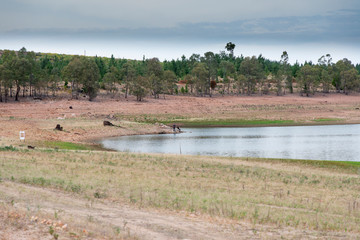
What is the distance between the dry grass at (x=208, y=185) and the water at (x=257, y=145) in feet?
33.8

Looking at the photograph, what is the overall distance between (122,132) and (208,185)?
46.3 metres

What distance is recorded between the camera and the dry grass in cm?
1762

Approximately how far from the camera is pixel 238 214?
1678 centimetres

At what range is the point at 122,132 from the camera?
6981 cm

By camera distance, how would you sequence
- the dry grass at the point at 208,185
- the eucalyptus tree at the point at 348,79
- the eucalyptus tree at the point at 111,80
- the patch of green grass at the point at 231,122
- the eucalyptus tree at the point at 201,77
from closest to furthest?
1. the dry grass at the point at 208,185
2. the patch of green grass at the point at 231,122
3. the eucalyptus tree at the point at 111,80
4. the eucalyptus tree at the point at 201,77
5. the eucalyptus tree at the point at 348,79

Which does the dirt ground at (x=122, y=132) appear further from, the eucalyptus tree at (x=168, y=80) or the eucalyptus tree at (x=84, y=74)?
the eucalyptus tree at (x=168, y=80)

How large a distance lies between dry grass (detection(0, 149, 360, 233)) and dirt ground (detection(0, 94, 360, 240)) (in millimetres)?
1332

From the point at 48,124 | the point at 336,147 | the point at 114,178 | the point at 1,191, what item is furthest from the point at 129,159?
the point at 48,124

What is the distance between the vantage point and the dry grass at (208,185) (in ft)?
57.8

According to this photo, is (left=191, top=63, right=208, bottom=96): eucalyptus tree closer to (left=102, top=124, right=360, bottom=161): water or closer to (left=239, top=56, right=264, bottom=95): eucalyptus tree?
(left=239, top=56, right=264, bottom=95): eucalyptus tree

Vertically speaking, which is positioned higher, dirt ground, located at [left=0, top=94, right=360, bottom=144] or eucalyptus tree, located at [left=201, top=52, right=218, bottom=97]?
eucalyptus tree, located at [left=201, top=52, right=218, bottom=97]

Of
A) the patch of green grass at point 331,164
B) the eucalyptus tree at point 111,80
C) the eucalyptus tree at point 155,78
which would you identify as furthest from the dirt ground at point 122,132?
the patch of green grass at point 331,164

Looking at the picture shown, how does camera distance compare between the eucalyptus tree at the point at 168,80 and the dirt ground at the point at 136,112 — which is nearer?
the dirt ground at the point at 136,112

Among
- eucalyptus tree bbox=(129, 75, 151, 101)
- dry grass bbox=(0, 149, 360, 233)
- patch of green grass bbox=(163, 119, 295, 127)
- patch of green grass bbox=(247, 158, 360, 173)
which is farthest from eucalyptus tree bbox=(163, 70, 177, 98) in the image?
dry grass bbox=(0, 149, 360, 233)
